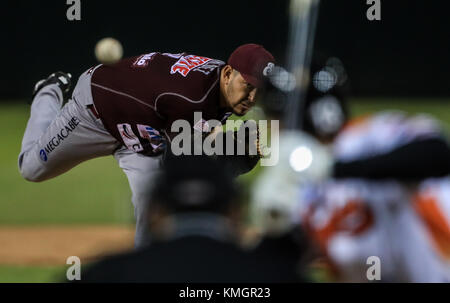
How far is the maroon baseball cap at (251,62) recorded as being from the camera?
4.04 m

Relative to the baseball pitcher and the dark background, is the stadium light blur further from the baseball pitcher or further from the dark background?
the dark background

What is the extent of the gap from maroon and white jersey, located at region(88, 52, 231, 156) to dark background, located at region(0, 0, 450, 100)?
924 centimetres

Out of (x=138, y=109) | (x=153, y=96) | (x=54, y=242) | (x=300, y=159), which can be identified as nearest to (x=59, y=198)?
(x=54, y=242)

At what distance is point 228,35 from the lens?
15031 millimetres

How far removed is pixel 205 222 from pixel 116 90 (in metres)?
2.95

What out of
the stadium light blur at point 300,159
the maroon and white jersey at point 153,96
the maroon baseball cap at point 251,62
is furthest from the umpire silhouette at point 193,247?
the maroon and white jersey at point 153,96

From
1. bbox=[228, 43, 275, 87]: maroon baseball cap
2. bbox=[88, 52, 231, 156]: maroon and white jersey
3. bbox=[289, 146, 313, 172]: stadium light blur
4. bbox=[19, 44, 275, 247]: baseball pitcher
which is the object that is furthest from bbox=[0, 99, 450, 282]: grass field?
bbox=[289, 146, 313, 172]: stadium light blur

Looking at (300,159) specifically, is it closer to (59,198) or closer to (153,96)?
(153,96)

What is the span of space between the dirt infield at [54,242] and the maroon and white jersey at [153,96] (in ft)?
6.74

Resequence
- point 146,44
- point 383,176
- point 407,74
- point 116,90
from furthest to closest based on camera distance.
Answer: point 407,74, point 146,44, point 116,90, point 383,176

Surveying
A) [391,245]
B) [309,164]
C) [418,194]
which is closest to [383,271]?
[391,245]

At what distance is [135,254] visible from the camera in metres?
1.69

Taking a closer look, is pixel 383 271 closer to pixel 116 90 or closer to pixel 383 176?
pixel 383 176

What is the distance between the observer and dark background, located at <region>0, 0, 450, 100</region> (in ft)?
46.4
